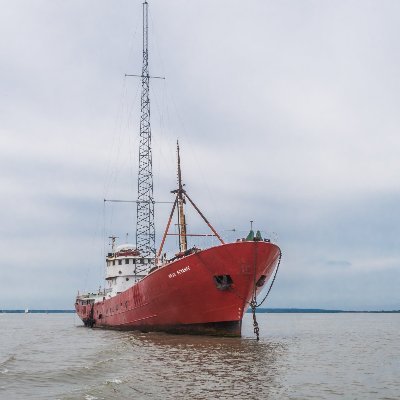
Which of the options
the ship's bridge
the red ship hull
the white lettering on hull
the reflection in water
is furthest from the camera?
the ship's bridge

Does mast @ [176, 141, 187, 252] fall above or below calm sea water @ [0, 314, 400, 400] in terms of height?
above

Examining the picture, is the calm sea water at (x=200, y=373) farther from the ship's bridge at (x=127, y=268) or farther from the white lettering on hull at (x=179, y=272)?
the ship's bridge at (x=127, y=268)

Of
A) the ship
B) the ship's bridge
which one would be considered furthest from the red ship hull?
the ship's bridge

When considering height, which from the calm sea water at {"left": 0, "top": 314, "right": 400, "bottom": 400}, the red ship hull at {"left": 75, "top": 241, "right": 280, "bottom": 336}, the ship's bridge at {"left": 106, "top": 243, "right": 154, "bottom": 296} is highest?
the ship's bridge at {"left": 106, "top": 243, "right": 154, "bottom": 296}

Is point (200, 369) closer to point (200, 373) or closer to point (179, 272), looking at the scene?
point (200, 373)

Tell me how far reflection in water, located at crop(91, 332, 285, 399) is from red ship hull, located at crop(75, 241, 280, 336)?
1.67 meters

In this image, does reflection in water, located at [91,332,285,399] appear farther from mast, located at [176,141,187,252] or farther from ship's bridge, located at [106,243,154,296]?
ship's bridge, located at [106,243,154,296]

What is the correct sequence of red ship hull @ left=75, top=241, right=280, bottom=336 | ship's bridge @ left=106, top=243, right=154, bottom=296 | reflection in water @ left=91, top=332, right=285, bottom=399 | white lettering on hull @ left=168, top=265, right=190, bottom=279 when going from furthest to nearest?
1. ship's bridge @ left=106, top=243, right=154, bottom=296
2. white lettering on hull @ left=168, top=265, right=190, bottom=279
3. red ship hull @ left=75, top=241, right=280, bottom=336
4. reflection in water @ left=91, top=332, right=285, bottom=399

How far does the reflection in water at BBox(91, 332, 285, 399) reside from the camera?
16109 millimetres

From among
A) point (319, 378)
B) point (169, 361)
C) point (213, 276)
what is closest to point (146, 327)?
point (213, 276)

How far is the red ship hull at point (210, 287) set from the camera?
30.8 meters

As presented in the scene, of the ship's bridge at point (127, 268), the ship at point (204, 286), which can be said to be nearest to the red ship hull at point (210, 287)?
the ship at point (204, 286)

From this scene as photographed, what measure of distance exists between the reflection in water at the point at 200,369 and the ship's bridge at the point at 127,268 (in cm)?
1895

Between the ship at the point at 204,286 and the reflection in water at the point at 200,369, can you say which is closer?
the reflection in water at the point at 200,369
